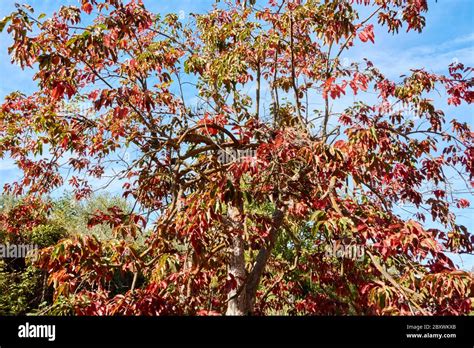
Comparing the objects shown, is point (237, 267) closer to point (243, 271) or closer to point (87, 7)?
point (243, 271)

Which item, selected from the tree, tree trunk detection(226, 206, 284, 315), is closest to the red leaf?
the tree

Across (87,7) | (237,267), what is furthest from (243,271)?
(87,7)

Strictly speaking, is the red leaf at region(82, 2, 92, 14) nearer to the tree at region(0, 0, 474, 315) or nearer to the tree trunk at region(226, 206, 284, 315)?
the tree at region(0, 0, 474, 315)

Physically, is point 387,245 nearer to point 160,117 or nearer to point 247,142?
point 247,142

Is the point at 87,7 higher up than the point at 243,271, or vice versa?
the point at 87,7

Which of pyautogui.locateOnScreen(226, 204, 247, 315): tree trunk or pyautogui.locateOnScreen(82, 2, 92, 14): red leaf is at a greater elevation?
pyautogui.locateOnScreen(82, 2, 92, 14): red leaf

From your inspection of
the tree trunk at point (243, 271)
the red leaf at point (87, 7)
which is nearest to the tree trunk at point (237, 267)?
the tree trunk at point (243, 271)

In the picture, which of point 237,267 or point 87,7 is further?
point 237,267

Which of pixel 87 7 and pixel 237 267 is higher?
pixel 87 7

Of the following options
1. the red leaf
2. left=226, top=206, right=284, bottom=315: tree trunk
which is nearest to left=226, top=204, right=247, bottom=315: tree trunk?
left=226, top=206, right=284, bottom=315: tree trunk

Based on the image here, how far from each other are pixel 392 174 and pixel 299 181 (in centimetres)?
124

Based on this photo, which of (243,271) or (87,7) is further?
(243,271)

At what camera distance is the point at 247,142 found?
4.79 m

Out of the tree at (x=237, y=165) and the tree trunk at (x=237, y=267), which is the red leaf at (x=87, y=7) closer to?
the tree at (x=237, y=165)
